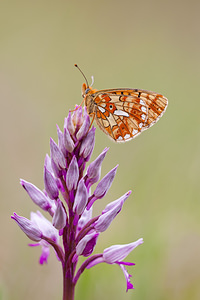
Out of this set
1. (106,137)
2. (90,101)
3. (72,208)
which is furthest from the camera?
(106,137)

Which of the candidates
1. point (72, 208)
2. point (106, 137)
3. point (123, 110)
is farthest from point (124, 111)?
point (106, 137)

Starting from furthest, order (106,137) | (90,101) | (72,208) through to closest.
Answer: (106,137)
(90,101)
(72,208)

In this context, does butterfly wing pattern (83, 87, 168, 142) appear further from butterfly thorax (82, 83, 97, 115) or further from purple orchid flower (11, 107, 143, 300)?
purple orchid flower (11, 107, 143, 300)

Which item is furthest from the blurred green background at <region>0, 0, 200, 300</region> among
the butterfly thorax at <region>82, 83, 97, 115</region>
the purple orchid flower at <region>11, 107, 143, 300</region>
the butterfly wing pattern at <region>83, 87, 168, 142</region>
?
the butterfly thorax at <region>82, 83, 97, 115</region>

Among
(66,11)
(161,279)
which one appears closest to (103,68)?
(66,11)

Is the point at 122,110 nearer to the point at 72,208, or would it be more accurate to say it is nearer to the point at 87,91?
the point at 87,91
